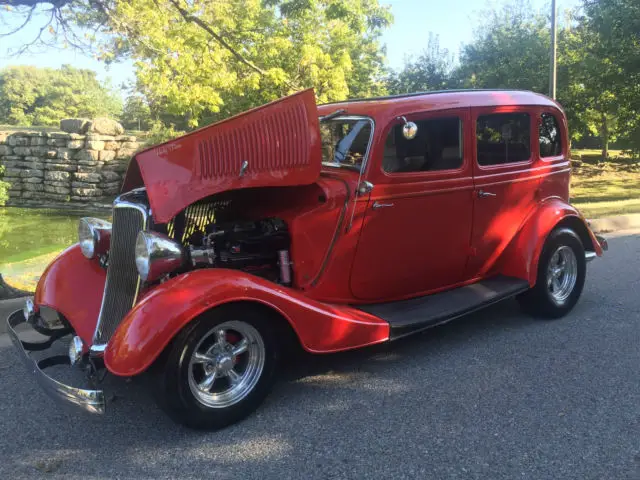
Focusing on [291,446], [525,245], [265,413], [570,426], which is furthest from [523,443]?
[525,245]

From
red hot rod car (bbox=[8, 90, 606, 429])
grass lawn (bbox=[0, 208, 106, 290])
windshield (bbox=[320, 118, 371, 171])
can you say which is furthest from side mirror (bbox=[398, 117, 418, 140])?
grass lawn (bbox=[0, 208, 106, 290])

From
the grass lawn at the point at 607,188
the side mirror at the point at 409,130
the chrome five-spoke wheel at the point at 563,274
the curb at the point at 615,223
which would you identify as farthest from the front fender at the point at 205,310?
the grass lawn at the point at 607,188

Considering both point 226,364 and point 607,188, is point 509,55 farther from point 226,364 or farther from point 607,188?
point 226,364

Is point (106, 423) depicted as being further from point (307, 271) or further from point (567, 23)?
point (567, 23)

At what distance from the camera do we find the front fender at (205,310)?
278 cm

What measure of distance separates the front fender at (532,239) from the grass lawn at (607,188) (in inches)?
249

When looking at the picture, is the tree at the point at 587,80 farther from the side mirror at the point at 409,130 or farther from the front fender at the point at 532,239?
the side mirror at the point at 409,130

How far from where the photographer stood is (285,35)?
545 inches

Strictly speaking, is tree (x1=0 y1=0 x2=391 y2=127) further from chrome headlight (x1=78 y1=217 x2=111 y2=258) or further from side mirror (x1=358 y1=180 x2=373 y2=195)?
side mirror (x1=358 y1=180 x2=373 y2=195)

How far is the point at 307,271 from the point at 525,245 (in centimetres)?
206

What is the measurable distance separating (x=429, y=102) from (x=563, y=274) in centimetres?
217

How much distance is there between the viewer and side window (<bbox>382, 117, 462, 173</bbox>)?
3.92 metres

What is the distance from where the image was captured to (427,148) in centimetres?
411

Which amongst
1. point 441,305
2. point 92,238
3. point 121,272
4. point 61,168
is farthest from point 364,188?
point 61,168
